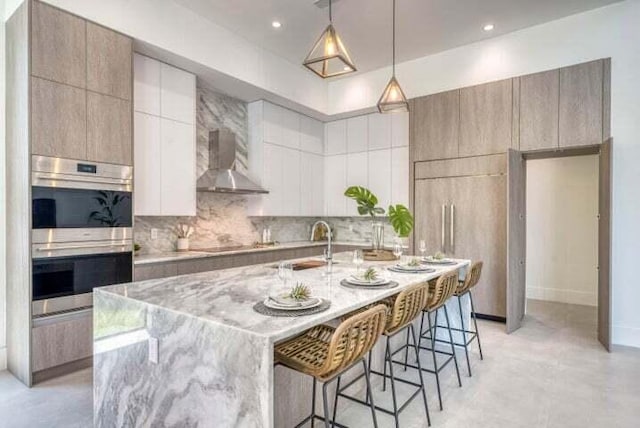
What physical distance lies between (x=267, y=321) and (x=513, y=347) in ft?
10.5

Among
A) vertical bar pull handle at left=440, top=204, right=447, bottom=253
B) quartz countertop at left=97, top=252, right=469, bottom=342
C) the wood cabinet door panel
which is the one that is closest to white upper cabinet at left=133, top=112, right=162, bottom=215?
quartz countertop at left=97, top=252, right=469, bottom=342

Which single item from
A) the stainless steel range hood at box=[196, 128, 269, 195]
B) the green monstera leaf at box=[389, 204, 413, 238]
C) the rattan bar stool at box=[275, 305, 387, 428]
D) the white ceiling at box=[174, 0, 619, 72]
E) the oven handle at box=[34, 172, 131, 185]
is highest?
the white ceiling at box=[174, 0, 619, 72]

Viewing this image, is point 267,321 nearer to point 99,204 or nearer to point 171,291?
point 171,291

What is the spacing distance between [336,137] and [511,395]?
458cm

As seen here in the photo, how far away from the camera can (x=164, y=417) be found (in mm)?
1763

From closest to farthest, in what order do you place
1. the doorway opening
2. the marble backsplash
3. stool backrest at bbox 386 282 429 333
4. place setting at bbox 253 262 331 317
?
place setting at bbox 253 262 331 317 → stool backrest at bbox 386 282 429 333 → the marble backsplash → the doorway opening

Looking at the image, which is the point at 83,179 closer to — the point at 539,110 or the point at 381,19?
the point at 381,19

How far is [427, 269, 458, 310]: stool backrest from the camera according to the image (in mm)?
2768

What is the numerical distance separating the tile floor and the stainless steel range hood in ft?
7.75

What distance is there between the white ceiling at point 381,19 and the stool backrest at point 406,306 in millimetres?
2996

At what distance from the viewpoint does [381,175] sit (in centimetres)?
570

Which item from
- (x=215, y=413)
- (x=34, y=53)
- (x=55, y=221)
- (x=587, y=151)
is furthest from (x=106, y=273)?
(x=587, y=151)

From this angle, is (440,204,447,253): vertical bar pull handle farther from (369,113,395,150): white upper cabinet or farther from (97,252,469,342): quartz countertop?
(97,252,469,342): quartz countertop

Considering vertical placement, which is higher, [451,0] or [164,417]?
→ [451,0]
